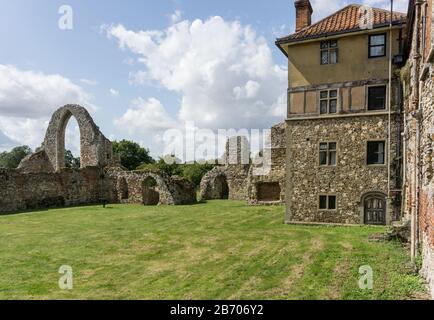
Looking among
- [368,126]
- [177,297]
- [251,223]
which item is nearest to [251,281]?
[177,297]

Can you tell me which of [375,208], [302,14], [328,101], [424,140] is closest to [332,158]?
[328,101]

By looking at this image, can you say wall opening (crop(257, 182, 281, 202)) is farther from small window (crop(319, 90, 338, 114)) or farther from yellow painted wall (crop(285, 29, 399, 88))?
yellow painted wall (crop(285, 29, 399, 88))

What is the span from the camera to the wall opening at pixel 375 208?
16578 millimetres

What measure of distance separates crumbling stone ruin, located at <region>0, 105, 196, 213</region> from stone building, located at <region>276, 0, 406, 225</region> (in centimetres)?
1335

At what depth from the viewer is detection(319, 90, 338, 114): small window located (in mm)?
17375

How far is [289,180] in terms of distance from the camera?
1847 centimetres

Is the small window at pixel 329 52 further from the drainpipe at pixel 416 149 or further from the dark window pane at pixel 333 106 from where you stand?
the drainpipe at pixel 416 149

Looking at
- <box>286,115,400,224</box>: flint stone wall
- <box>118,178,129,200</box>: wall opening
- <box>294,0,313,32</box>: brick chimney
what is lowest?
<box>118,178,129,200</box>: wall opening

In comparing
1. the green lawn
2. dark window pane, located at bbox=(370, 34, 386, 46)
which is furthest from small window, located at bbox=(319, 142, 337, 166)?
dark window pane, located at bbox=(370, 34, 386, 46)

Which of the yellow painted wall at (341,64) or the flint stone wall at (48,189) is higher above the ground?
the yellow painted wall at (341,64)

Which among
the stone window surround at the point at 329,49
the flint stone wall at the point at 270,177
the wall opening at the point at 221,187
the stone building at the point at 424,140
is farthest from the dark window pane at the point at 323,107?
the wall opening at the point at 221,187

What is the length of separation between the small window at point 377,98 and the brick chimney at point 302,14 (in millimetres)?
5356

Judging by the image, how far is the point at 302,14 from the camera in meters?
19.4

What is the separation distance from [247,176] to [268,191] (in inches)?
204
